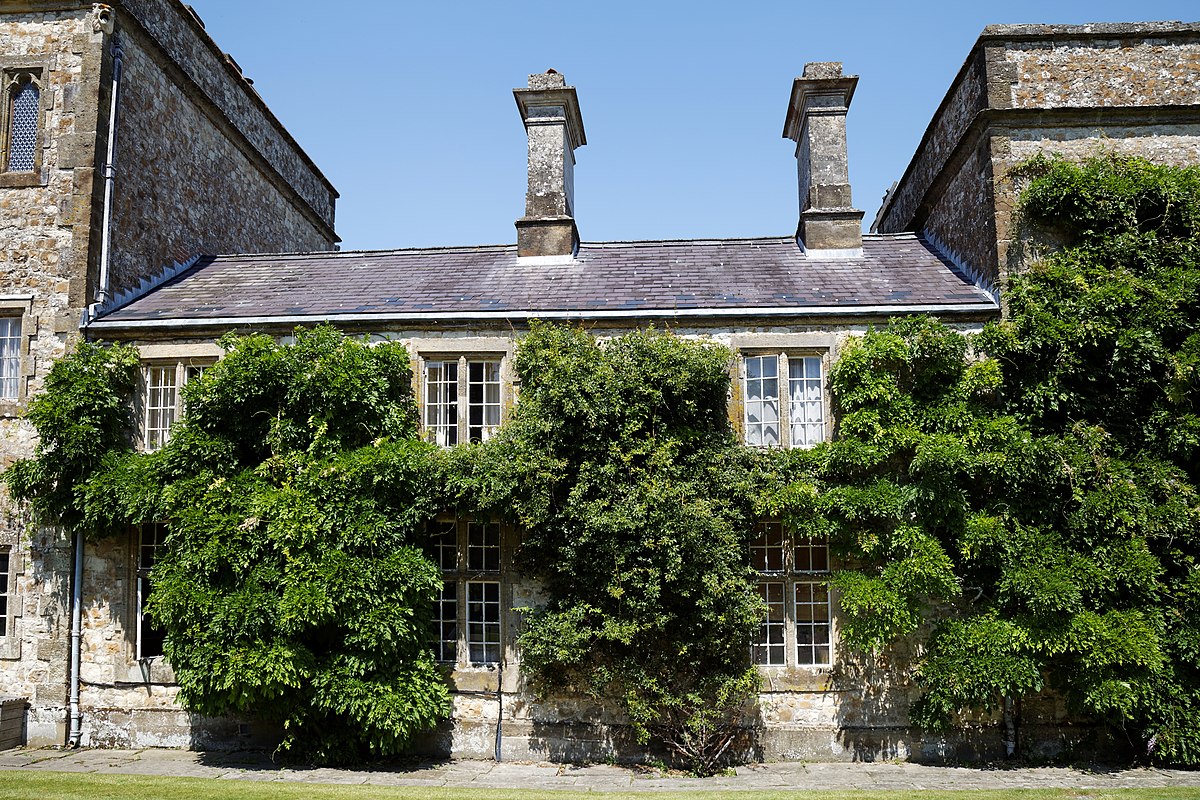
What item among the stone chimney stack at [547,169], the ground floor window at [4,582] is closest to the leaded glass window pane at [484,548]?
the stone chimney stack at [547,169]

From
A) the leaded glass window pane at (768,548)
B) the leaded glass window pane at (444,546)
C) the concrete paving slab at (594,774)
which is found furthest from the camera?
the leaded glass window pane at (444,546)

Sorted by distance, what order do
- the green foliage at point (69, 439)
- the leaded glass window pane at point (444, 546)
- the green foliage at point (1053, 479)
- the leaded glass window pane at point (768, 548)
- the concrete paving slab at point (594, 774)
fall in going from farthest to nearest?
the leaded glass window pane at point (444, 546), the leaded glass window pane at point (768, 548), the green foliage at point (69, 439), the green foliage at point (1053, 479), the concrete paving slab at point (594, 774)

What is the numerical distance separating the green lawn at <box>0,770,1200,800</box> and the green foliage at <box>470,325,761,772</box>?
1420 millimetres

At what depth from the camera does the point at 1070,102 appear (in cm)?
1192

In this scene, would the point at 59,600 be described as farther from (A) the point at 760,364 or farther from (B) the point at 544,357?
(A) the point at 760,364

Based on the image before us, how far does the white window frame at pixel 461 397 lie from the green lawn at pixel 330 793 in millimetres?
4266

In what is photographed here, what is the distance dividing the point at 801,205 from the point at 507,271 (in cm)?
492

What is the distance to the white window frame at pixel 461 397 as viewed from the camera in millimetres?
11633

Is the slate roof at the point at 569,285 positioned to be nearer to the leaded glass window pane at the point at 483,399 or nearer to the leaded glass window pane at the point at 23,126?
the leaded glass window pane at the point at 483,399

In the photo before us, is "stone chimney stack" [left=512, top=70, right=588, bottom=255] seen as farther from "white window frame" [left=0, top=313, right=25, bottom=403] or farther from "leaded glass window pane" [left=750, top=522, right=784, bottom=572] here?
"white window frame" [left=0, top=313, right=25, bottom=403]

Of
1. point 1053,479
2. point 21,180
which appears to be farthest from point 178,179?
point 1053,479

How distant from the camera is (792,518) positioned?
1069cm

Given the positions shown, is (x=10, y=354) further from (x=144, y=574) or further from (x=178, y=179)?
(x=178, y=179)

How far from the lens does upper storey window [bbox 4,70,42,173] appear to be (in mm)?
12477
